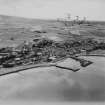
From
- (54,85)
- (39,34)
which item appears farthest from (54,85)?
(39,34)

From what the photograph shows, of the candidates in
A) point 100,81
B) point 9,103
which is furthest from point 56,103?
point 100,81

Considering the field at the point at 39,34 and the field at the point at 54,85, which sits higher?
the field at the point at 39,34

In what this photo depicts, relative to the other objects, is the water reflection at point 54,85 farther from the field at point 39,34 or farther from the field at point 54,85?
the field at point 39,34

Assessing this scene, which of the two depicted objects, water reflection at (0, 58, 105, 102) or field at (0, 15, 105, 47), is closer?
water reflection at (0, 58, 105, 102)

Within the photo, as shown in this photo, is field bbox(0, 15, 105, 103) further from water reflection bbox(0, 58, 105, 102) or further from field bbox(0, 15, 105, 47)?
field bbox(0, 15, 105, 47)

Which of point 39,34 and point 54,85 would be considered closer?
point 54,85

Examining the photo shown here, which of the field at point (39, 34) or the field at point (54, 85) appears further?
the field at point (39, 34)

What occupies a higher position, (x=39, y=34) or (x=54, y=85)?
(x=39, y=34)

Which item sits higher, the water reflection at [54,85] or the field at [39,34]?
the field at [39,34]

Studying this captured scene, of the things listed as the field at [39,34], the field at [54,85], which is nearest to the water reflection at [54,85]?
the field at [54,85]

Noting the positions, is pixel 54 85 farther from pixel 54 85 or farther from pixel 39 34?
pixel 39 34

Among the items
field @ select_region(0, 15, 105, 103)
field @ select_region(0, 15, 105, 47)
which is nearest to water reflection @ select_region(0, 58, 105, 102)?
field @ select_region(0, 15, 105, 103)

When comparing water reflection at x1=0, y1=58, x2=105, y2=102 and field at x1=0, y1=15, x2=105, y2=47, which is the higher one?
field at x1=0, y1=15, x2=105, y2=47
